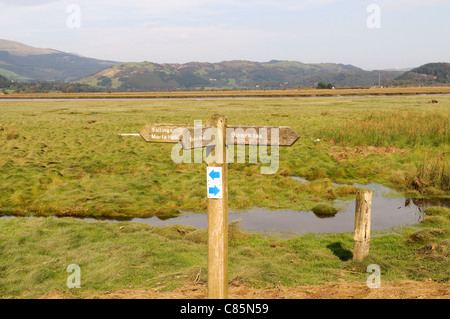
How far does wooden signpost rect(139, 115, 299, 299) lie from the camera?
5719 mm

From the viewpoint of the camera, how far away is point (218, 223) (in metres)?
5.79

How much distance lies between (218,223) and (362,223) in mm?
4753

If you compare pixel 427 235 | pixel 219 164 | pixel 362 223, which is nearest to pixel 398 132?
pixel 427 235

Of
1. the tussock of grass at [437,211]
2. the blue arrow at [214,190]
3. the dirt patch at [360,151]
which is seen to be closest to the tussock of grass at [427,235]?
the tussock of grass at [437,211]

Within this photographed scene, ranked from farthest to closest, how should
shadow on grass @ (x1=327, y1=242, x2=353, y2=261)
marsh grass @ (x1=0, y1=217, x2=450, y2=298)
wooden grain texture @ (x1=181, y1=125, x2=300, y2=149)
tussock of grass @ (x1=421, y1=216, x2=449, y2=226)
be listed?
tussock of grass @ (x1=421, y1=216, x2=449, y2=226), shadow on grass @ (x1=327, y1=242, x2=353, y2=261), marsh grass @ (x1=0, y1=217, x2=450, y2=298), wooden grain texture @ (x1=181, y1=125, x2=300, y2=149)

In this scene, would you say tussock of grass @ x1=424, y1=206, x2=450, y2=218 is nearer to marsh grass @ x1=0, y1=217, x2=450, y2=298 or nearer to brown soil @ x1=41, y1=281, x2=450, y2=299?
marsh grass @ x1=0, y1=217, x2=450, y2=298

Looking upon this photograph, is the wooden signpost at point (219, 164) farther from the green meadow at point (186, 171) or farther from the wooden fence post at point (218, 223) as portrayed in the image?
the green meadow at point (186, 171)

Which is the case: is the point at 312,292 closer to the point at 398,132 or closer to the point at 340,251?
the point at 340,251

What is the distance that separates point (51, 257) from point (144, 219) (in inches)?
210

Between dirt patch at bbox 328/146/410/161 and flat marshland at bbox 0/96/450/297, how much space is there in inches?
4.7

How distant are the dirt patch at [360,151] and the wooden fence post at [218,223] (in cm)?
1808

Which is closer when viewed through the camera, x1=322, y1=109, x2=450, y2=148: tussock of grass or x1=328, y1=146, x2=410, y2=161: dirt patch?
x1=328, y1=146, x2=410, y2=161: dirt patch

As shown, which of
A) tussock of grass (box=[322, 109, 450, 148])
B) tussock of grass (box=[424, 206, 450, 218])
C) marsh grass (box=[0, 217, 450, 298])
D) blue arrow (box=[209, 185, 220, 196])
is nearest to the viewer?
blue arrow (box=[209, 185, 220, 196])

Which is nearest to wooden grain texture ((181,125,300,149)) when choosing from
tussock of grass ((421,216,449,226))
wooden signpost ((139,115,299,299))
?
wooden signpost ((139,115,299,299))
